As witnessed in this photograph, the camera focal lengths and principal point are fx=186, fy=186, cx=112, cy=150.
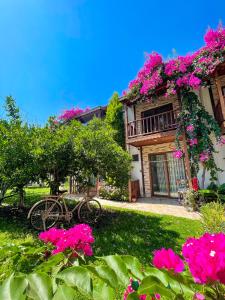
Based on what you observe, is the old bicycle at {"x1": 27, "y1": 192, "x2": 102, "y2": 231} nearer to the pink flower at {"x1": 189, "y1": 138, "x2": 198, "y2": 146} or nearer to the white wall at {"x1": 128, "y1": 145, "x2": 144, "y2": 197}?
the pink flower at {"x1": 189, "y1": 138, "x2": 198, "y2": 146}

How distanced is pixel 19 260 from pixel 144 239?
14.5 ft

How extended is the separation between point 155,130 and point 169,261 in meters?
10.6

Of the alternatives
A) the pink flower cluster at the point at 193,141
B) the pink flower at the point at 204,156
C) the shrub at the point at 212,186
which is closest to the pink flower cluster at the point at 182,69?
the pink flower cluster at the point at 193,141

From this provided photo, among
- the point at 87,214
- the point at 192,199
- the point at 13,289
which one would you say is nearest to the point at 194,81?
the point at 192,199

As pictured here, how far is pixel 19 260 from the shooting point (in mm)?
982

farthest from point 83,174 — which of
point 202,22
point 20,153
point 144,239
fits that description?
point 202,22

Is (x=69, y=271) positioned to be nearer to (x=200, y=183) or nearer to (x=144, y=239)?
(x=144, y=239)

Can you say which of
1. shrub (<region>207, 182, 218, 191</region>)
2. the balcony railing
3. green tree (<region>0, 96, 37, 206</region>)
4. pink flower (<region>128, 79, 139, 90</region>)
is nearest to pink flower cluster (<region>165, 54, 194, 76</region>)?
pink flower (<region>128, 79, 139, 90</region>)

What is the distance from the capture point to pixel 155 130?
36.1 feet

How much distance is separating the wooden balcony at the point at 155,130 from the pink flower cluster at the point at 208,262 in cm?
957

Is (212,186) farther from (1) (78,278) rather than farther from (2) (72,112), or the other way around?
(2) (72,112)

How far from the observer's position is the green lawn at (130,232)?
4.28 meters

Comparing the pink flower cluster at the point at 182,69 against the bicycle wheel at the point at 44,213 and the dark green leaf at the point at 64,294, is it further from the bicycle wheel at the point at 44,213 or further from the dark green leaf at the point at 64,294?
the dark green leaf at the point at 64,294

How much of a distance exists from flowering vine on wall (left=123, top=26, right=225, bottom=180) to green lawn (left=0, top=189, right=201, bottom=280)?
Result: 3.63 meters
